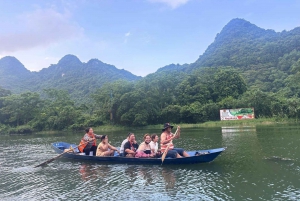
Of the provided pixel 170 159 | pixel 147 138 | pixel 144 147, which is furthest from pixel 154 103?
pixel 170 159

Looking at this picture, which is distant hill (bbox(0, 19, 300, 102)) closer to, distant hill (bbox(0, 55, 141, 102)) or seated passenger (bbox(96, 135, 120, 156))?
distant hill (bbox(0, 55, 141, 102))

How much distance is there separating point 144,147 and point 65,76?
11546 cm

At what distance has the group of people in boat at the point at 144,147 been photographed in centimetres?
1184

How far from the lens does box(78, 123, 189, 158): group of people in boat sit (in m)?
11.8

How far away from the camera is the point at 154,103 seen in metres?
53.5

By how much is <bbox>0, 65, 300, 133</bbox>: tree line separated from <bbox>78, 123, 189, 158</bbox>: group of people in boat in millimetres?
34020

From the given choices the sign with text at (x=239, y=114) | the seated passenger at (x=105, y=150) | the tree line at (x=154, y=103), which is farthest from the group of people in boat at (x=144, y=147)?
the tree line at (x=154, y=103)

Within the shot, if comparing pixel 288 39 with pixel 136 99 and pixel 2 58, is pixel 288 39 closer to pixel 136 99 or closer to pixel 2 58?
pixel 136 99

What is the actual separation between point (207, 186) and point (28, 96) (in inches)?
2244

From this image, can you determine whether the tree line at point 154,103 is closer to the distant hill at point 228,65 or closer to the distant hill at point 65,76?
the distant hill at point 228,65

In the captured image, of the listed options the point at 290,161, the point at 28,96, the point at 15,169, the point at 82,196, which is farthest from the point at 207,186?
the point at 28,96

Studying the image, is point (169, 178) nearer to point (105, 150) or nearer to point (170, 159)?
point (170, 159)

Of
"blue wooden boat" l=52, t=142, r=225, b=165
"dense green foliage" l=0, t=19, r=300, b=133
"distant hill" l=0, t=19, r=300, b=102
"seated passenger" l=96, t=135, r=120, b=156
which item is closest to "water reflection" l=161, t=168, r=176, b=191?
Answer: "blue wooden boat" l=52, t=142, r=225, b=165

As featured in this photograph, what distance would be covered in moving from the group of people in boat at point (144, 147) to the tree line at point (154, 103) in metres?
34.0
